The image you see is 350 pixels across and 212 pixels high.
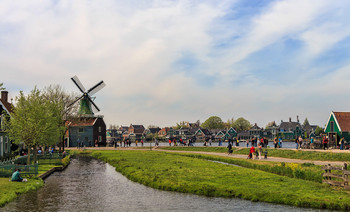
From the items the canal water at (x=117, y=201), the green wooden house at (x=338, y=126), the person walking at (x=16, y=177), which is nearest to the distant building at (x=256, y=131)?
the green wooden house at (x=338, y=126)

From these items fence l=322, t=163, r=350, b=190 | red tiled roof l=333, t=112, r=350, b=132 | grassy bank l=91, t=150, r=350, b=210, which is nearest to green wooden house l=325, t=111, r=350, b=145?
red tiled roof l=333, t=112, r=350, b=132

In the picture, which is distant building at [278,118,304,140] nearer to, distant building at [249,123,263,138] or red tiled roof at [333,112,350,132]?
distant building at [249,123,263,138]

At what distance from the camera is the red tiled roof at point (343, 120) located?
6775cm

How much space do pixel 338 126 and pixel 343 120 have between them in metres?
1.85

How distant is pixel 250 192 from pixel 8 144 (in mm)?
41651

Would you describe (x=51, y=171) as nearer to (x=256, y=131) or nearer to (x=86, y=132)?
(x=86, y=132)

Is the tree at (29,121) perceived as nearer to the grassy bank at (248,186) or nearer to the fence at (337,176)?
the grassy bank at (248,186)

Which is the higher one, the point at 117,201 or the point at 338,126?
the point at 338,126

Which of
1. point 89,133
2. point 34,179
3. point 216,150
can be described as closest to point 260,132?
point 89,133

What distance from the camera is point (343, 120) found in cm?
6906

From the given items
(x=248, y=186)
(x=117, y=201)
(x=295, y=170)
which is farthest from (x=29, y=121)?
(x=295, y=170)

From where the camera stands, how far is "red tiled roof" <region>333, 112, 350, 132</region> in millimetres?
67750

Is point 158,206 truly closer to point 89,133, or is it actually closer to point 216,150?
point 216,150

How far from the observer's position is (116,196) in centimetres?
2556
